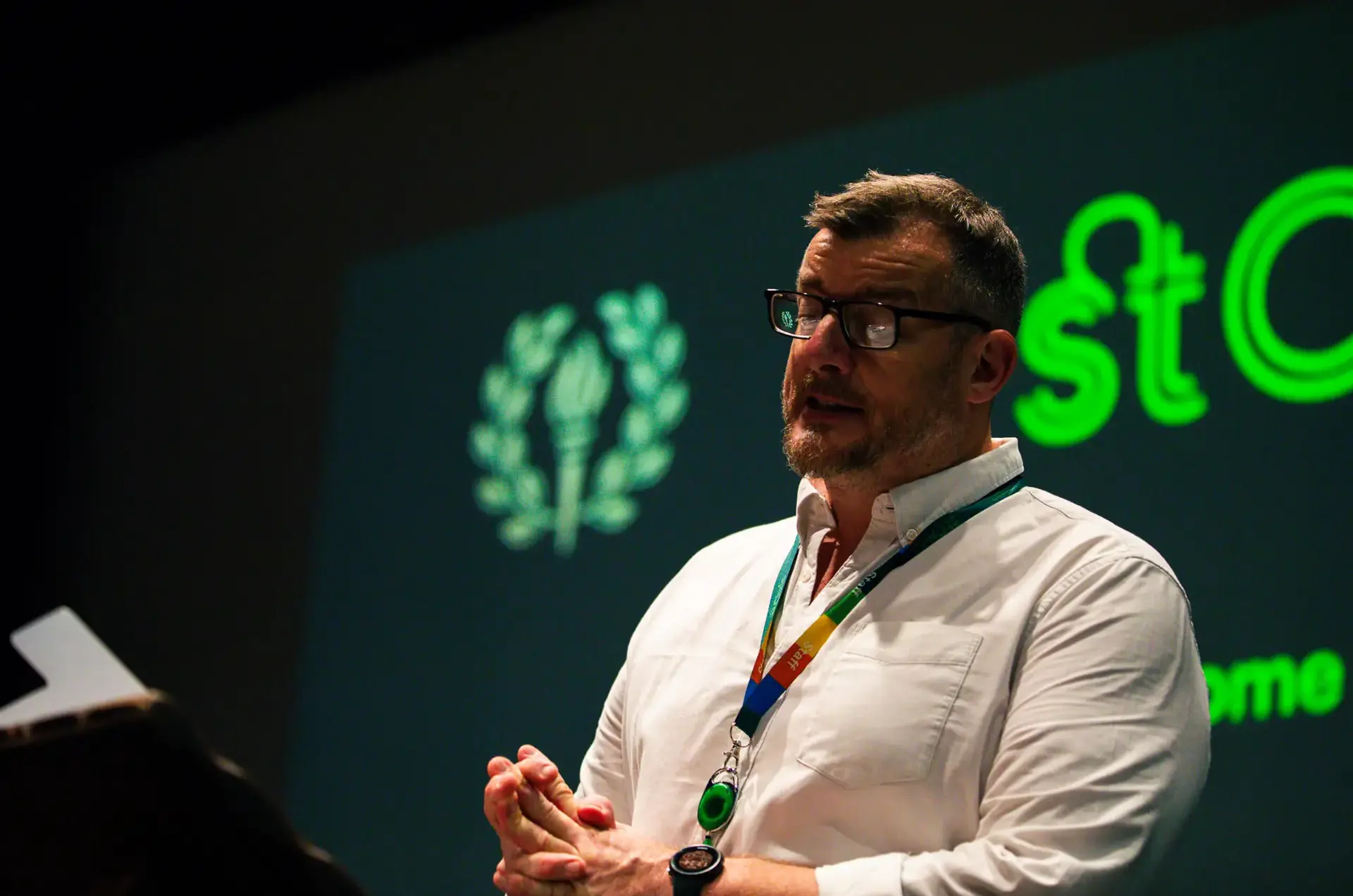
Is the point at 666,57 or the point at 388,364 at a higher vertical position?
the point at 666,57

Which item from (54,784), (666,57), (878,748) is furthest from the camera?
(666,57)

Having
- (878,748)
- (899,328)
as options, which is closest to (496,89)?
(899,328)

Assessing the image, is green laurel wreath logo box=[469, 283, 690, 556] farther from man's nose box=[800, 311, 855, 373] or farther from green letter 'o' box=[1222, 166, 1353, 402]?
man's nose box=[800, 311, 855, 373]

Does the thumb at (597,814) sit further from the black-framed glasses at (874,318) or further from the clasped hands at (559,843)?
the black-framed glasses at (874,318)

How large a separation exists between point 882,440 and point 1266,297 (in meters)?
1.42

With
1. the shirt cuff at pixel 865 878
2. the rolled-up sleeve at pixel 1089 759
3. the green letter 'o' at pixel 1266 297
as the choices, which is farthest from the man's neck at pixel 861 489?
the green letter 'o' at pixel 1266 297

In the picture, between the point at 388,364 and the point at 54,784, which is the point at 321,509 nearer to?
the point at 388,364

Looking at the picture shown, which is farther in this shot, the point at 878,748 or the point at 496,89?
the point at 496,89

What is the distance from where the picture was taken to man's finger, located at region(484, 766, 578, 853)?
171cm

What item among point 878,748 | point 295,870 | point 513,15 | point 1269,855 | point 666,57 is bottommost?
point 1269,855

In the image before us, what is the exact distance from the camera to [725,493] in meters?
3.78

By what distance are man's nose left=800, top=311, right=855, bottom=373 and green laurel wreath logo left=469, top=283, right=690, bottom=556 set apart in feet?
6.59

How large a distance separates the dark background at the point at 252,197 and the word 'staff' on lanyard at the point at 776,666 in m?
2.06

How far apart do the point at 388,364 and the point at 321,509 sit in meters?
0.52
